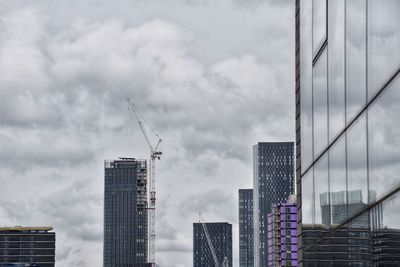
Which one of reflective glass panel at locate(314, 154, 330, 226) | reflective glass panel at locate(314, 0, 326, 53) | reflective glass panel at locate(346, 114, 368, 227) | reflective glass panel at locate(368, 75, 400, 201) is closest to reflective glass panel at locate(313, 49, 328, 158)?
reflective glass panel at locate(314, 154, 330, 226)

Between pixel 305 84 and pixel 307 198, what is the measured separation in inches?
204

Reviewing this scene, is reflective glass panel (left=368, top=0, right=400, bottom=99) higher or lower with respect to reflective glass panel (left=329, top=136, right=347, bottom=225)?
higher

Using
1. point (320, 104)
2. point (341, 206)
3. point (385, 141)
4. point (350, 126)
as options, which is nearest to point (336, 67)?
point (350, 126)

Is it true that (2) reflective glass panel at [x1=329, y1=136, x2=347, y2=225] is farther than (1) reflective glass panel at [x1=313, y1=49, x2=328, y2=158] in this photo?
No

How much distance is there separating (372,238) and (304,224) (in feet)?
56.9

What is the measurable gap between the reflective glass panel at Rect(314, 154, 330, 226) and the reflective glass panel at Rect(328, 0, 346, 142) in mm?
2436

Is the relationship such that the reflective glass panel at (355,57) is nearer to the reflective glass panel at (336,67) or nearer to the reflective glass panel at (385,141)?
the reflective glass panel at (336,67)

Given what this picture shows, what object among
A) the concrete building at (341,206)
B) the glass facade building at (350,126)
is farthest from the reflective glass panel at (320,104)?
the concrete building at (341,206)

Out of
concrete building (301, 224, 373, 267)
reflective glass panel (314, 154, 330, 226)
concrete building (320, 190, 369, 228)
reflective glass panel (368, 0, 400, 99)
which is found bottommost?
concrete building (301, 224, 373, 267)

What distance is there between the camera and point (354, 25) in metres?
31.6

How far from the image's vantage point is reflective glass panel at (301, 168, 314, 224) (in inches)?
1718

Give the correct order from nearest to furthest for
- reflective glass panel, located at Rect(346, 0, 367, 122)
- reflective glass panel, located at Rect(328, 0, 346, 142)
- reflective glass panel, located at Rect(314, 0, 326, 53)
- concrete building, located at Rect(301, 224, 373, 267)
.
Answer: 1. reflective glass panel, located at Rect(346, 0, 367, 122)
2. concrete building, located at Rect(301, 224, 373, 267)
3. reflective glass panel, located at Rect(328, 0, 346, 142)
4. reflective glass panel, located at Rect(314, 0, 326, 53)

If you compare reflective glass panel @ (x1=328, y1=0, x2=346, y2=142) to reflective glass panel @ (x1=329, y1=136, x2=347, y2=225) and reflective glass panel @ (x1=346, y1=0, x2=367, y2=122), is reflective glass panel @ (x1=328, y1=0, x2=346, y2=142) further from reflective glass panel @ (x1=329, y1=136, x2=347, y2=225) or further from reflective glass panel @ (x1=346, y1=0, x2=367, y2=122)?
reflective glass panel @ (x1=346, y1=0, x2=367, y2=122)

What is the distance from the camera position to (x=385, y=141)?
26.9 meters
